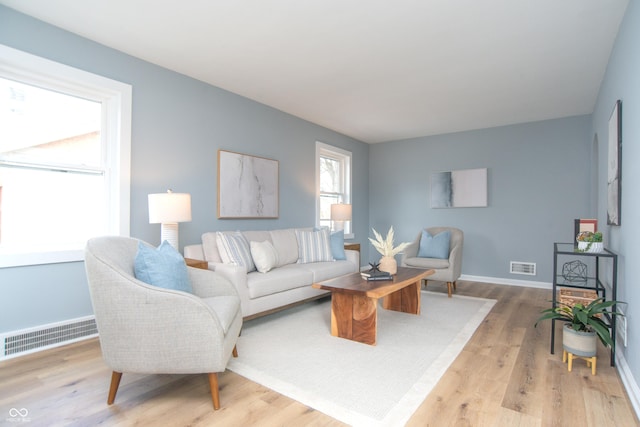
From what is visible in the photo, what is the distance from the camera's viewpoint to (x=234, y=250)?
→ 3275 millimetres

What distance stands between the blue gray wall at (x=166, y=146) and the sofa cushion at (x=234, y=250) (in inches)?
20.6

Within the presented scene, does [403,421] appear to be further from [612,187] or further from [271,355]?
[612,187]

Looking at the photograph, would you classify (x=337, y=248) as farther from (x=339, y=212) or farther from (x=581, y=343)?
(x=581, y=343)

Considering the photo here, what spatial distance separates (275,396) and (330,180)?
14.1ft

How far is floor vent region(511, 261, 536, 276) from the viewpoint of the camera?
16.6 feet

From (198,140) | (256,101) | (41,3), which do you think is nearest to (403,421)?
(198,140)

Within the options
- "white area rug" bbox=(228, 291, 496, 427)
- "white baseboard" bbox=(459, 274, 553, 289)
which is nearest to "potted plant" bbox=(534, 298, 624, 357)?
"white area rug" bbox=(228, 291, 496, 427)

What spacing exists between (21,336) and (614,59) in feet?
16.6

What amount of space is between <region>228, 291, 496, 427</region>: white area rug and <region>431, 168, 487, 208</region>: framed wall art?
95.6 inches

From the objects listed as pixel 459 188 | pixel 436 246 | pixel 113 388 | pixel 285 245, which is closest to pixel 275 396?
pixel 113 388

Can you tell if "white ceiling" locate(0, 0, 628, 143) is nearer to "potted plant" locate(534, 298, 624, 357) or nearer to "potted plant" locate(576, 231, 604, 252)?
Answer: "potted plant" locate(576, 231, 604, 252)

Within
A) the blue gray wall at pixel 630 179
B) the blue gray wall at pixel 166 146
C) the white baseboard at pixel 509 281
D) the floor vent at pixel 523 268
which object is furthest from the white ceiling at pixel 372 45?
the white baseboard at pixel 509 281

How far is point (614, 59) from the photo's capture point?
9.28 ft

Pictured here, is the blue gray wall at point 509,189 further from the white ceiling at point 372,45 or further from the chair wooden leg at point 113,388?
the chair wooden leg at point 113,388
